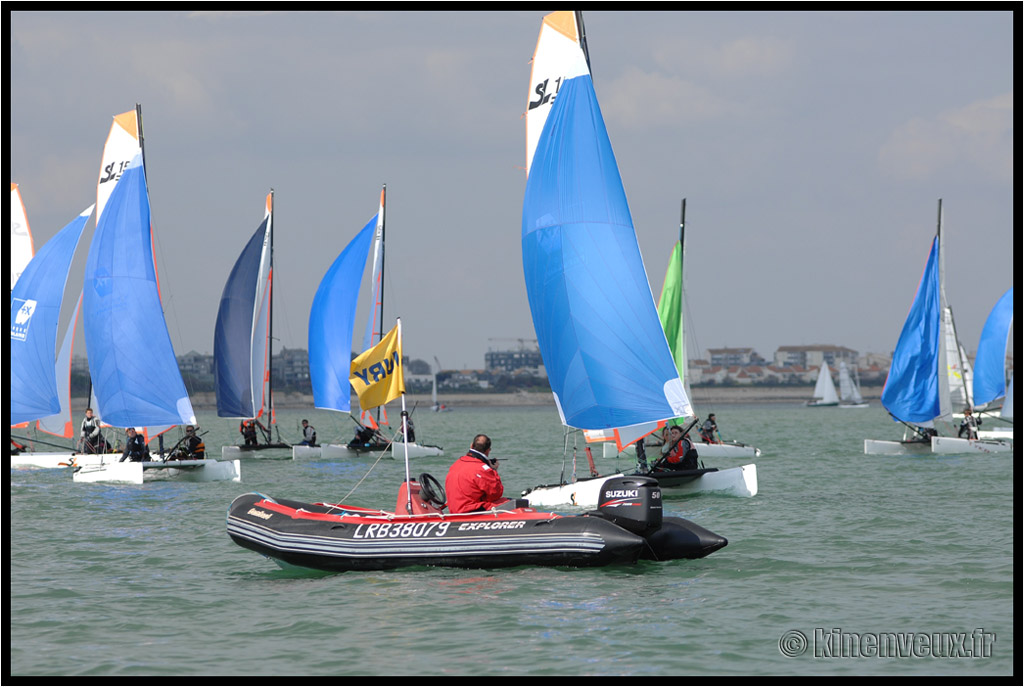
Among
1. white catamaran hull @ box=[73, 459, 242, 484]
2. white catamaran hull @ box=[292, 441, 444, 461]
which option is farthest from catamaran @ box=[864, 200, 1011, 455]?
white catamaran hull @ box=[73, 459, 242, 484]

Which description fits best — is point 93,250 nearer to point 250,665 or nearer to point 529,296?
point 529,296

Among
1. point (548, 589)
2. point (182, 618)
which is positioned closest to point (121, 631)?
point (182, 618)

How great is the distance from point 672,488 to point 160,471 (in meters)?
11.0

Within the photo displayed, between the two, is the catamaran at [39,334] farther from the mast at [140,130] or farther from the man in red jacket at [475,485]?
the man in red jacket at [475,485]

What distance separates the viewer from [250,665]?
30.8 feet

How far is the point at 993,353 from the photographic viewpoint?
140 ft

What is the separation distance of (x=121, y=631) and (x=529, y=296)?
29.9 feet

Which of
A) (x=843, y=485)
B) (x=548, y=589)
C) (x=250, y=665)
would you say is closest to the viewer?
(x=250, y=665)

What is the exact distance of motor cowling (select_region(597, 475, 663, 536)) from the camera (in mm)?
12953

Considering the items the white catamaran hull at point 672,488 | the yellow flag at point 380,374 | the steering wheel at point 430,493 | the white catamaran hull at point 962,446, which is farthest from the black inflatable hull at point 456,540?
the white catamaran hull at point 962,446

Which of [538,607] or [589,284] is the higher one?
[589,284]

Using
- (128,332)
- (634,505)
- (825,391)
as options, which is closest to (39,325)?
(128,332)

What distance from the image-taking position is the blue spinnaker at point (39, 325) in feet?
89.8

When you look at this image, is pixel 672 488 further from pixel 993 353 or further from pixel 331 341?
pixel 993 353
